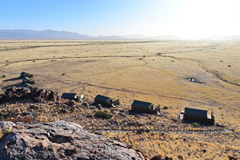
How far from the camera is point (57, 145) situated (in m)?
8.73

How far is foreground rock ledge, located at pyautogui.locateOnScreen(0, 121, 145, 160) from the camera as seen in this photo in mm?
7738

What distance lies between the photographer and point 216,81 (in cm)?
5284

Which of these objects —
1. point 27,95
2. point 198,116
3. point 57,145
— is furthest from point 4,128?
point 198,116

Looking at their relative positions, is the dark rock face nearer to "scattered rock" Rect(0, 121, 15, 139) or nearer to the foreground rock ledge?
"scattered rock" Rect(0, 121, 15, 139)

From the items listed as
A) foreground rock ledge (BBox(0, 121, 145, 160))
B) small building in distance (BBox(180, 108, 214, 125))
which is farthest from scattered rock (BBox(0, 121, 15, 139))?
small building in distance (BBox(180, 108, 214, 125))

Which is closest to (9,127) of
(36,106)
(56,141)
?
(56,141)

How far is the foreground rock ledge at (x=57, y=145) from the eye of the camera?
7738 millimetres

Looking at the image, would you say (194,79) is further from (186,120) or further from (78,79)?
(78,79)

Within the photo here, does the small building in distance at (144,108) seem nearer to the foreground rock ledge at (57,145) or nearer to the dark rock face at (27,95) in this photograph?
the dark rock face at (27,95)

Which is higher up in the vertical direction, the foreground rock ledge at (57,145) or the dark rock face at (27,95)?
the foreground rock ledge at (57,145)

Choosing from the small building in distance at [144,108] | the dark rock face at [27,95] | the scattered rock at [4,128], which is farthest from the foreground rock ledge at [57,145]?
the dark rock face at [27,95]

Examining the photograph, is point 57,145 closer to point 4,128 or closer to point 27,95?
point 4,128

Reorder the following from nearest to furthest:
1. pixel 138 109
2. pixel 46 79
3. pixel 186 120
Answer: pixel 186 120, pixel 138 109, pixel 46 79

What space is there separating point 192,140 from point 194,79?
1620 inches
